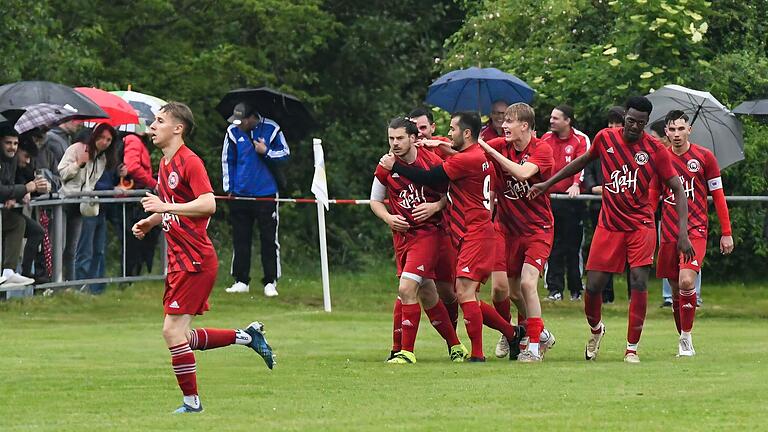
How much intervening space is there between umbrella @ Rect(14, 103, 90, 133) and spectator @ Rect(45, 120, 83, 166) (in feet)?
3.28

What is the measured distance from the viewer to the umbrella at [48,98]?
2002cm

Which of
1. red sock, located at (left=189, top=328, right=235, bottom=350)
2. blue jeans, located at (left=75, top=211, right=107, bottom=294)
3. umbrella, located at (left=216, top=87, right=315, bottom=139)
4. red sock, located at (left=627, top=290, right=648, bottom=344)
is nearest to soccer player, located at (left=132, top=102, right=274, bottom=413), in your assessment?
red sock, located at (left=189, top=328, right=235, bottom=350)

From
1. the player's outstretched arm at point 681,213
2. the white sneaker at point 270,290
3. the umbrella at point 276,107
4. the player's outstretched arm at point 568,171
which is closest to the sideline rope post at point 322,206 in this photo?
the white sneaker at point 270,290

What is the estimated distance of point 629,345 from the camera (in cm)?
1468

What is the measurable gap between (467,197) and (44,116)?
6960mm

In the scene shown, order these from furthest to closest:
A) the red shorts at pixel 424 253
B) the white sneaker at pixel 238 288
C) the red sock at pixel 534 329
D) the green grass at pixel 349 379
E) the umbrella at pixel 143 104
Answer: the umbrella at pixel 143 104, the white sneaker at pixel 238 288, the red sock at pixel 534 329, the red shorts at pixel 424 253, the green grass at pixel 349 379

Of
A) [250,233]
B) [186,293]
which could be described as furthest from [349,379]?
[250,233]

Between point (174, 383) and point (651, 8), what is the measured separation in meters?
11.4

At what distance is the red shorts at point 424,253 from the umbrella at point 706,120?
544 cm

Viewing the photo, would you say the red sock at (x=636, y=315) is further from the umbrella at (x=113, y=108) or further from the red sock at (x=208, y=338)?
the umbrella at (x=113, y=108)

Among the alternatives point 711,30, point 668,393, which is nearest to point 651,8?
point 711,30

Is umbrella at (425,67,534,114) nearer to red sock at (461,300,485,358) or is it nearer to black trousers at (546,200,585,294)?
black trousers at (546,200,585,294)

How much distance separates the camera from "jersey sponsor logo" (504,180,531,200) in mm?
14852

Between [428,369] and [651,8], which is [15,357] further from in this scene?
[651,8]
